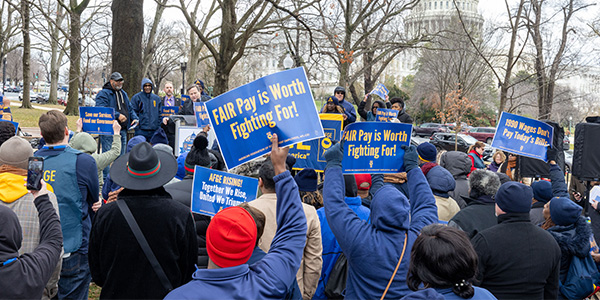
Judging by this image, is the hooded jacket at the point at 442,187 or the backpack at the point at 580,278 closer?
the backpack at the point at 580,278

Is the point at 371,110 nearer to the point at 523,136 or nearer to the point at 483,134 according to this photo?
the point at 523,136

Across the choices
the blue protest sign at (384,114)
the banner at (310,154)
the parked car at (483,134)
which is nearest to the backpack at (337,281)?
the banner at (310,154)

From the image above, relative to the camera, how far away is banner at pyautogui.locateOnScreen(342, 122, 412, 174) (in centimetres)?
423

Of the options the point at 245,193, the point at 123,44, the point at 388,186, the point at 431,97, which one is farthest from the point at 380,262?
the point at 431,97

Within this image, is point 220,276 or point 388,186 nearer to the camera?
point 220,276

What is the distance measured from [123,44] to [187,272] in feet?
29.5

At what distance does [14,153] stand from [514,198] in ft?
11.9

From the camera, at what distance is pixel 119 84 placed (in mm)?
9047

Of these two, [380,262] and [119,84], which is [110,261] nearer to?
[380,262]

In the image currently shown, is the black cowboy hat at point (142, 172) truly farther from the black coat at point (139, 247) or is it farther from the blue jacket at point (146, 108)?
the blue jacket at point (146, 108)

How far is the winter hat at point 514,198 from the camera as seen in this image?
3422mm

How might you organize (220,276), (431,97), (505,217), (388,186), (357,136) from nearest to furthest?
(220,276) < (388,186) < (505,217) < (357,136) < (431,97)

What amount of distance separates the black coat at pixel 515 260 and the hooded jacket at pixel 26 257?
279 centimetres

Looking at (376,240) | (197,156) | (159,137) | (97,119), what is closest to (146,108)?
(159,137)
